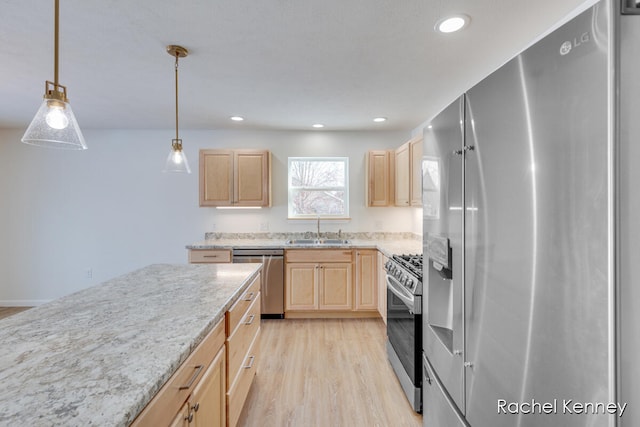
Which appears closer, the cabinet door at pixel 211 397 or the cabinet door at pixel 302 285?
the cabinet door at pixel 211 397

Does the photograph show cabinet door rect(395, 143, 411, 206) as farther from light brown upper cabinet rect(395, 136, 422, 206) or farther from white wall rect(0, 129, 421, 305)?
white wall rect(0, 129, 421, 305)

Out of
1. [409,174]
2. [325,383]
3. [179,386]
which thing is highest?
[409,174]

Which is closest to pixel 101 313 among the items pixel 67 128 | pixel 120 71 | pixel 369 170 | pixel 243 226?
pixel 67 128

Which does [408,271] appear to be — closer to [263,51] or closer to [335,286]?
[335,286]

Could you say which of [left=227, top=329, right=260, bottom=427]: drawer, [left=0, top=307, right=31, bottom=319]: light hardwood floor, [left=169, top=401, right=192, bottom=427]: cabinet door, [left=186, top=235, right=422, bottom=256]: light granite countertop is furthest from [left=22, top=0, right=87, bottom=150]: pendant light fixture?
[left=0, top=307, right=31, bottom=319]: light hardwood floor

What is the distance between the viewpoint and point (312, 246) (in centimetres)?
355

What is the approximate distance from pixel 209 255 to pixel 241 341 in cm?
204

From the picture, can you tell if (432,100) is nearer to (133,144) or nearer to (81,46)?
(81,46)

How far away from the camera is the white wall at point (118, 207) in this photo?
4.03m

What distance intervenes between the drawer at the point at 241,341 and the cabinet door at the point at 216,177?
2090 mm

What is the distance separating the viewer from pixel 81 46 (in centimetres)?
196

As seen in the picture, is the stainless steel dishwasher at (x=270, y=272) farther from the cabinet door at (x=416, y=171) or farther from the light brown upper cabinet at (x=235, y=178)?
the cabinet door at (x=416, y=171)

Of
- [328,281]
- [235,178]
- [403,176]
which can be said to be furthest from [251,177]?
[403,176]
